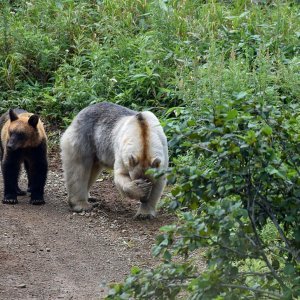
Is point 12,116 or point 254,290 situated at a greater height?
point 254,290

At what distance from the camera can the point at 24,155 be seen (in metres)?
10.5

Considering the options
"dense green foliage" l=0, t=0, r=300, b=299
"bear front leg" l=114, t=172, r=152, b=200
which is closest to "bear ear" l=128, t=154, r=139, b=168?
"bear front leg" l=114, t=172, r=152, b=200

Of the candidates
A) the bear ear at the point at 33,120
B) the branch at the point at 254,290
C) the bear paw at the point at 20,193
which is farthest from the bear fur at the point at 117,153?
the branch at the point at 254,290

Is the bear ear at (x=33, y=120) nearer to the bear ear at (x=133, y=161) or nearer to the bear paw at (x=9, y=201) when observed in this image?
the bear paw at (x=9, y=201)

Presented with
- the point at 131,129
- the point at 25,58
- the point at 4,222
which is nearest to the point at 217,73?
the point at 131,129

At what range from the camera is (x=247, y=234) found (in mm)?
5367

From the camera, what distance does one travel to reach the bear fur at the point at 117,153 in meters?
9.55

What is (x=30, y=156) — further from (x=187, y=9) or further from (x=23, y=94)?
(x=187, y=9)

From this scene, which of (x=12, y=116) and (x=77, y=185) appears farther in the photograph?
(x=12, y=116)

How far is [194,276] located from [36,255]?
11.6 ft

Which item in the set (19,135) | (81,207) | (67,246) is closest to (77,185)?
(81,207)

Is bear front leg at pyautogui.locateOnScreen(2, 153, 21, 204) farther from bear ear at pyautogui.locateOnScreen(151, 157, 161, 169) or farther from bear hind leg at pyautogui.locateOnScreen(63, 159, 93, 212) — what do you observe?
bear ear at pyautogui.locateOnScreen(151, 157, 161, 169)

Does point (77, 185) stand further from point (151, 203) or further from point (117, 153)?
point (151, 203)

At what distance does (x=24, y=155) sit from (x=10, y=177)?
0.98ft
